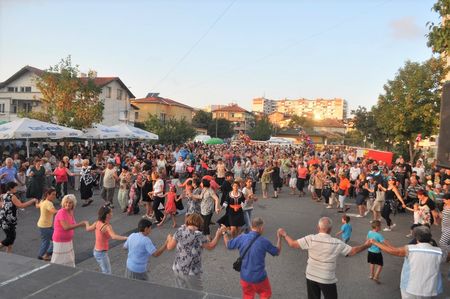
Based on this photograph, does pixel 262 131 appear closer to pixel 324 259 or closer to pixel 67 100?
pixel 67 100

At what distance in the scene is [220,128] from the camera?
250ft

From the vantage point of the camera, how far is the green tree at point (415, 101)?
22453 mm

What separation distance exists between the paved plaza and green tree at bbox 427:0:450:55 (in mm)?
4920

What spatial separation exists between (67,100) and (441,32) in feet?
74.3

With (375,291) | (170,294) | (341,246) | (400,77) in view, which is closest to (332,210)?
(375,291)

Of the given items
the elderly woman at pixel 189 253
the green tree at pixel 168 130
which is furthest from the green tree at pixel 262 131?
the elderly woman at pixel 189 253

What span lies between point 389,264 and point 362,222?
13.6ft

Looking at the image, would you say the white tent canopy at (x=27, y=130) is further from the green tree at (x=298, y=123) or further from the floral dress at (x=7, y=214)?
the green tree at (x=298, y=123)

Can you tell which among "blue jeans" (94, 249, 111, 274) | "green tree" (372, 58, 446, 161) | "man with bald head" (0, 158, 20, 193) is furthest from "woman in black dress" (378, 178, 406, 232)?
"green tree" (372, 58, 446, 161)

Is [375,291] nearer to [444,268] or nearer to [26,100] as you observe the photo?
[444,268]

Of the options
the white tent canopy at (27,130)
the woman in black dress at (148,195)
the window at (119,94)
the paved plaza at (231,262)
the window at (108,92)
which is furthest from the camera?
the window at (119,94)

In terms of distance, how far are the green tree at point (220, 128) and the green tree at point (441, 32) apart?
207 feet

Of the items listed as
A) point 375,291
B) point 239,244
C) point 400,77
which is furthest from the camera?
point 400,77

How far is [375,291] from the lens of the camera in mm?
6438
